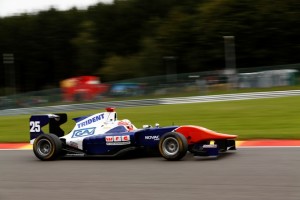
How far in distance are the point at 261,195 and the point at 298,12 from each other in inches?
1774

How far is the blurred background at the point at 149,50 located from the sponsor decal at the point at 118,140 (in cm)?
1877

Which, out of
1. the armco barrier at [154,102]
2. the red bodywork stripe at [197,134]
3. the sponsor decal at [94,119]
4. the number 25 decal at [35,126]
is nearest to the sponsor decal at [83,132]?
the sponsor decal at [94,119]

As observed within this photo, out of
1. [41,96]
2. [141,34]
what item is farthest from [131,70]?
[41,96]

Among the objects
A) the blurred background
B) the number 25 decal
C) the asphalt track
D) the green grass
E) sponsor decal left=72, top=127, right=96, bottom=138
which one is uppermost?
the blurred background

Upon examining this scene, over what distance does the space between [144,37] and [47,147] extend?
184 ft

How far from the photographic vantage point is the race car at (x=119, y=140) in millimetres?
7898

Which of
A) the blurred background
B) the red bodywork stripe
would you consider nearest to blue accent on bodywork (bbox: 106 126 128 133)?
the red bodywork stripe

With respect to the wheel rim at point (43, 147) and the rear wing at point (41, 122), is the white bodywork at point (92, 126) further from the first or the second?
the rear wing at point (41, 122)

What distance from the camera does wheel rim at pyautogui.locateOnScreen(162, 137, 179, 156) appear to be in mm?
7804

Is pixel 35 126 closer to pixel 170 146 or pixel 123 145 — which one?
pixel 123 145

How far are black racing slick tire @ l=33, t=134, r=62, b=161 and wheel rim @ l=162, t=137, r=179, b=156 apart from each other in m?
1.97

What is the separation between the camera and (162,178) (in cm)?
672

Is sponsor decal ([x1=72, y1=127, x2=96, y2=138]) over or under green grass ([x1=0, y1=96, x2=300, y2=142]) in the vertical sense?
over

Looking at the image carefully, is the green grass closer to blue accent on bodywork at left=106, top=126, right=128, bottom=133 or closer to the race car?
the race car
